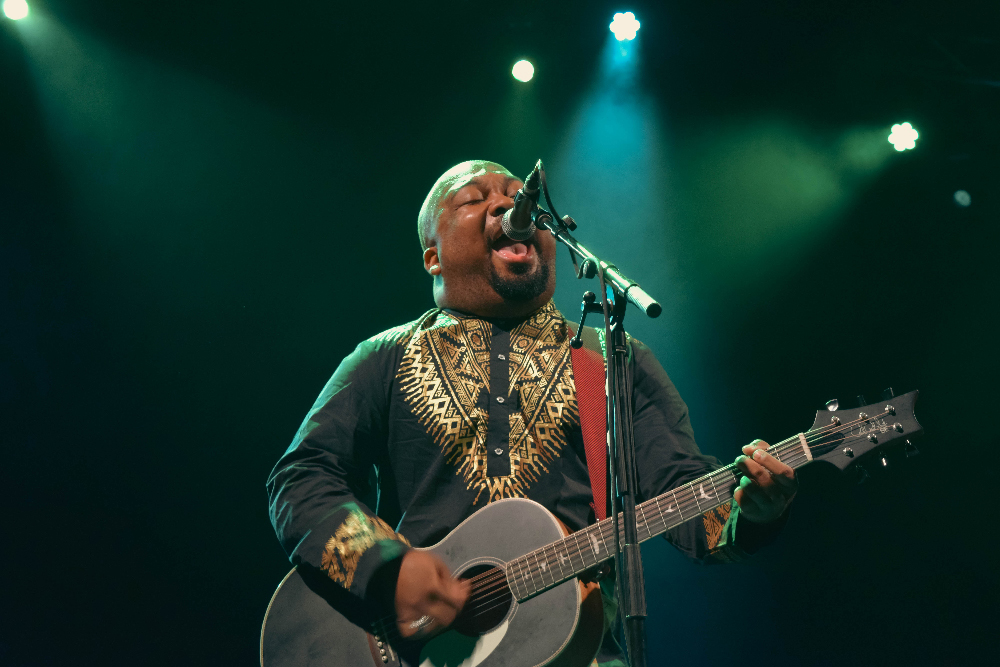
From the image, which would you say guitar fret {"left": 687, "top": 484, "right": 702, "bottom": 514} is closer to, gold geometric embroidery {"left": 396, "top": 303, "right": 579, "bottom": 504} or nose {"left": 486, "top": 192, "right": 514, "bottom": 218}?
gold geometric embroidery {"left": 396, "top": 303, "right": 579, "bottom": 504}

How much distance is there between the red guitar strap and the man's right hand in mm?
645

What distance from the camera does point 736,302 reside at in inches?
171

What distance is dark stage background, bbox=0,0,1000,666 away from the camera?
3.42 meters

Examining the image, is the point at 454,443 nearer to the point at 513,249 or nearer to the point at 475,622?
the point at 475,622

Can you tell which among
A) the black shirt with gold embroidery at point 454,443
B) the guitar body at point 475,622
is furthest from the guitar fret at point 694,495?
the guitar body at point 475,622

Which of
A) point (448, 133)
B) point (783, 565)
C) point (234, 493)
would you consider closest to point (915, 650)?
point (783, 565)

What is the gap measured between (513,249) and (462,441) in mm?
890

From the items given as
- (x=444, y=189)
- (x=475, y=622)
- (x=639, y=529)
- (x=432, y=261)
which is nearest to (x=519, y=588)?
(x=475, y=622)

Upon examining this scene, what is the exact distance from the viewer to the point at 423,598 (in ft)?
6.20

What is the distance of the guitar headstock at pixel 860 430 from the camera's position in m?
2.04

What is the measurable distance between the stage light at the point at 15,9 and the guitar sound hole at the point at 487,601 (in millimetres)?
4178

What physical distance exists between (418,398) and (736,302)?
9.13ft

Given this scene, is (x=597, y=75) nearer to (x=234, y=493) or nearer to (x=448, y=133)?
(x=448, y=133)

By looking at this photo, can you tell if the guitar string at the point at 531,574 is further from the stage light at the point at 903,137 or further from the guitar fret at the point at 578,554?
the stage light at the point at 903,137
